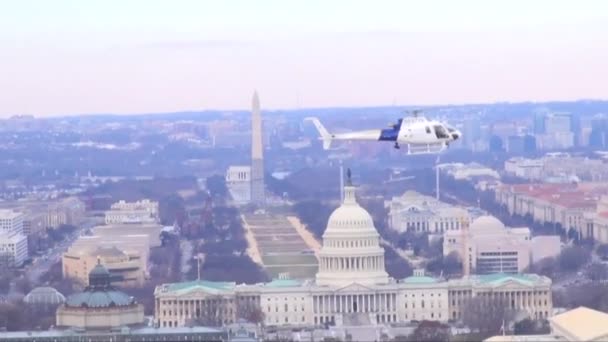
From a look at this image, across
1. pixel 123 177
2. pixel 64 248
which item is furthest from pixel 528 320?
pixel 123 177

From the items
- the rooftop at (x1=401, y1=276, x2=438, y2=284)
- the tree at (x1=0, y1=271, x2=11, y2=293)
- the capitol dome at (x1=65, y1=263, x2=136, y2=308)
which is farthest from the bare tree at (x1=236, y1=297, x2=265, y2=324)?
the tree at (x1=0, y1=271, x2=11, y2=293)

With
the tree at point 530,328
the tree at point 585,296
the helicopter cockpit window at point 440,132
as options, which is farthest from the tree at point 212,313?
the helicopter cockpit window at point 440,132

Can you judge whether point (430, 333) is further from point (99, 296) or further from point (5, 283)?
point (5, 283)

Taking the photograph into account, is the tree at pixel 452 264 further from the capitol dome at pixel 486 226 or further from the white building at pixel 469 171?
the white building at pixel 469 171

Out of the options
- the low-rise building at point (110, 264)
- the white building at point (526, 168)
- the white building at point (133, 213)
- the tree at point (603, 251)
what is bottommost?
the white building at point (526, 168)

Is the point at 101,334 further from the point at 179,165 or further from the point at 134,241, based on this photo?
the point at 179,165

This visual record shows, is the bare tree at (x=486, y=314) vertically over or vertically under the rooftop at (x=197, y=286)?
under

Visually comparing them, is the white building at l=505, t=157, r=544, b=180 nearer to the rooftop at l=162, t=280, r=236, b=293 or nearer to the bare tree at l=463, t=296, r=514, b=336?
the rooftop at l=162, t=280, r=236, b=293
